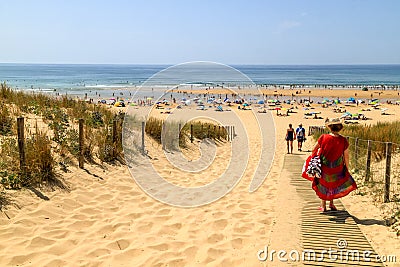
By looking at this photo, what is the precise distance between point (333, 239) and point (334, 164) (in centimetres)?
128

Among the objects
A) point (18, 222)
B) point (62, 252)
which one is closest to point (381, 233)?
point (62, 252)

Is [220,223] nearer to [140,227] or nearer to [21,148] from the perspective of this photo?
[140,227]

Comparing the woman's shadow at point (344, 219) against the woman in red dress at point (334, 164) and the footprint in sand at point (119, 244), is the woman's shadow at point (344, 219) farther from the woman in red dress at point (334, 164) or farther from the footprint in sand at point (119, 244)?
the footprint in sand at point (119, 244)

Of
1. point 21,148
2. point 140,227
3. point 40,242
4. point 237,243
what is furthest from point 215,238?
point 21,148

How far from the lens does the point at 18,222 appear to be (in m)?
4.86

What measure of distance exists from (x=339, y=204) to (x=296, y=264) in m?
2.60

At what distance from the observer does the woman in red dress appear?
17.9 feet

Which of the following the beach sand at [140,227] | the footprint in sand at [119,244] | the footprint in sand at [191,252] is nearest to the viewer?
the beach sand at [140,227]

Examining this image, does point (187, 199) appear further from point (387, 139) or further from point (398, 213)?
point (387, 139)

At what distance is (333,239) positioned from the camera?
4684 mm

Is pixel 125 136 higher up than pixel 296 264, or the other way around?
pixel 125 136

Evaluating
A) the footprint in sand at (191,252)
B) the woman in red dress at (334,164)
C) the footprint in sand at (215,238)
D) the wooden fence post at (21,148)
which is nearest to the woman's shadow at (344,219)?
the woman in red dress at (334,164)

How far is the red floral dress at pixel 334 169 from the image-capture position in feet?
17.9

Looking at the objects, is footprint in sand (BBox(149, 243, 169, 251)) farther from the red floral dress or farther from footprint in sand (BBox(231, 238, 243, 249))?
the red floral dress
